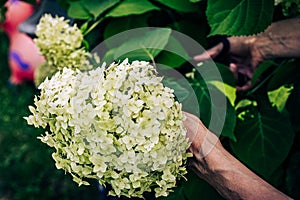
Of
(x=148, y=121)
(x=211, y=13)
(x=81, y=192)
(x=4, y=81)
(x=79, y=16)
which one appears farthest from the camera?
(x=4, y=81)

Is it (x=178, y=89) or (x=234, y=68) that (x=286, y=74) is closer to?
(x=234, y=68)

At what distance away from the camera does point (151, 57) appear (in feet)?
3.31

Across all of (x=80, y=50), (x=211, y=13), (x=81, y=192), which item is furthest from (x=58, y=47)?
(x=81, y=192)

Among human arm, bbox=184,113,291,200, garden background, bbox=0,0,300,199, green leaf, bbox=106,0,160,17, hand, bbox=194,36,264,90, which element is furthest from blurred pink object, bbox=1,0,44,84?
human arm, bbox=184,113,291,200

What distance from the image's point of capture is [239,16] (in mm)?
980

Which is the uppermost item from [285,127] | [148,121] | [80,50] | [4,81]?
[148,121]

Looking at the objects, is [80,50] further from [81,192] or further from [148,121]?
[81,192]

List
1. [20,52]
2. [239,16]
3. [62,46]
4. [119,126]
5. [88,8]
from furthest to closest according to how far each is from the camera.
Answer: [20,52] < [88,8] < [62,46] < [239,16] < [119,126]

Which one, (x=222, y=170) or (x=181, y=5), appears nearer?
(x=222, y=170)

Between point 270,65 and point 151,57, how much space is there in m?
0.22

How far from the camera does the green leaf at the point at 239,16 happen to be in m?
0.97

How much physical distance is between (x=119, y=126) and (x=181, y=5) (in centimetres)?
49

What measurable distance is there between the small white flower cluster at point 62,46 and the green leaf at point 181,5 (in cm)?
16

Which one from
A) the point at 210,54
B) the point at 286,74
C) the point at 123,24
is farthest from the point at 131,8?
the point at 286,74
